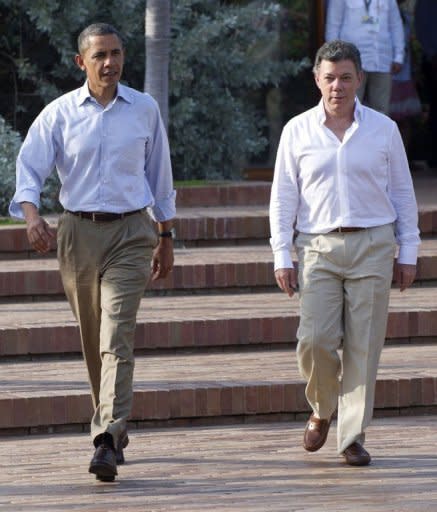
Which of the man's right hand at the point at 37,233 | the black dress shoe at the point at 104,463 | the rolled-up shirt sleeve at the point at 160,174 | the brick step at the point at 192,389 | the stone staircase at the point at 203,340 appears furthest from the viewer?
the stone staircase at the point at 203,340

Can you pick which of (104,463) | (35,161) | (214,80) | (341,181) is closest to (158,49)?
(214,80)

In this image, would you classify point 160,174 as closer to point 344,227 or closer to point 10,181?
point 344,227

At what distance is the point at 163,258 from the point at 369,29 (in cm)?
620

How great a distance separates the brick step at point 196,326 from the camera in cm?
880

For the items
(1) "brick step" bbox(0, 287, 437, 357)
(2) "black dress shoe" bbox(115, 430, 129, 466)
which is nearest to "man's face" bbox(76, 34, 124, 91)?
(2) "black dress shoe" bbox(115, 430, 129, 466)

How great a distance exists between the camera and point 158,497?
650 cm

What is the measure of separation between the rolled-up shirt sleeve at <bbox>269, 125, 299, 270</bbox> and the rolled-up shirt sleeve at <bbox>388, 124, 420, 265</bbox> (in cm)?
42

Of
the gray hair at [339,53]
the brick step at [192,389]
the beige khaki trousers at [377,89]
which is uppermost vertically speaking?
the gray hair at [339,53]

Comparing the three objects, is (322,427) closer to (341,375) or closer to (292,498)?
(341,375)

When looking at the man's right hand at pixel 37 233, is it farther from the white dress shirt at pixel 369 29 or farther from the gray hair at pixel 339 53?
the white dress shirt at pixel 369 29

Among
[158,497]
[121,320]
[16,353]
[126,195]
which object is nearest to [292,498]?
[158,497]

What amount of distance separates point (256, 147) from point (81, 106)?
622 cm

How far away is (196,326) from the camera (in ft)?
29.3

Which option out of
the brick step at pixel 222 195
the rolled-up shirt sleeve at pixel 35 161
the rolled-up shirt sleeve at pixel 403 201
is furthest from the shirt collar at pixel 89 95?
the brick step at pixel 222 195
